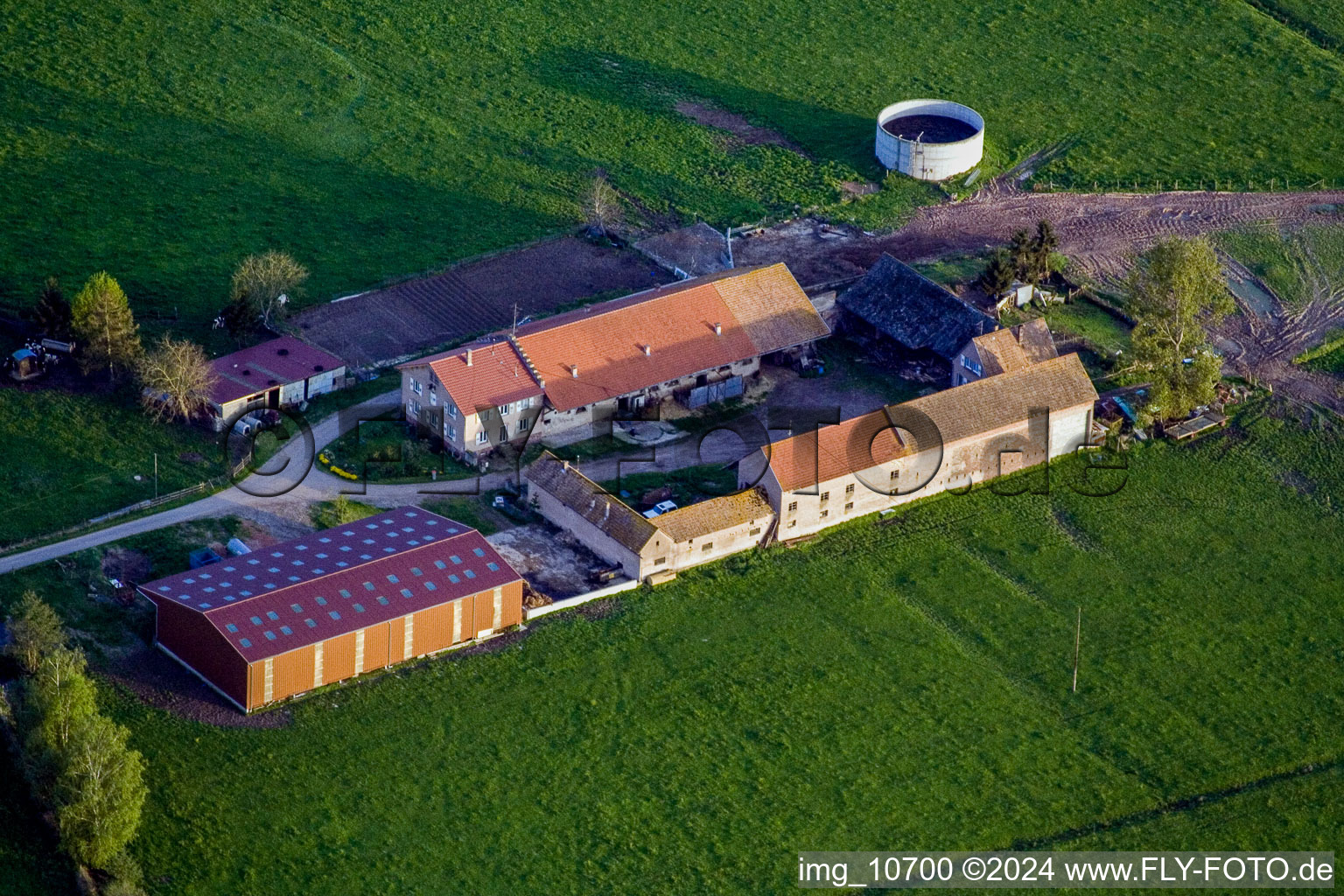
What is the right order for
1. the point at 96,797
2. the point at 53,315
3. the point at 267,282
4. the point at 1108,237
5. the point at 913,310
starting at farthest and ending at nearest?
the point at 1108,237, the point at 913,310, the point at 267,282, the point at 53,315, the point at 96,797

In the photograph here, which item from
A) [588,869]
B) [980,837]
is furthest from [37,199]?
[980,837]

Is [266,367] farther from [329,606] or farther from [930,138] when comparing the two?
[930,138]

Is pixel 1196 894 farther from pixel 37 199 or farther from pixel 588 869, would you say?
pixel 37 199

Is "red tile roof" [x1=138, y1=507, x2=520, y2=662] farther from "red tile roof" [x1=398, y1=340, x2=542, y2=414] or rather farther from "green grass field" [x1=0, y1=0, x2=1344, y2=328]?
"green grass field" [x1=0, y1=0, x2=1344, y2=328]

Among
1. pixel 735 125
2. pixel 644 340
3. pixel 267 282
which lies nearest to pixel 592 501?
pixel 644 340

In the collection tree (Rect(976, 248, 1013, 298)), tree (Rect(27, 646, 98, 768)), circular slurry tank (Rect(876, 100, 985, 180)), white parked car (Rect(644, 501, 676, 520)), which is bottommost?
white parked car (Rect(644, 501, 676, 520))

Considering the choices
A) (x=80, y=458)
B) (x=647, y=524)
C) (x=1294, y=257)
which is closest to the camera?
(x=647, y=524)

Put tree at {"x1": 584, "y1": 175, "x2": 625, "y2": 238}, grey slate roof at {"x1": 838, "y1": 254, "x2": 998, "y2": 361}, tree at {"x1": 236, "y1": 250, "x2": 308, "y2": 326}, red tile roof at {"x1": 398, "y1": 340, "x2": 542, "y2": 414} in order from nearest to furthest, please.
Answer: red tile roof at {"x1": 398, "y1": 340, "x2": 542, "y2": 414}, grey slate roof at {"x1": 838, "y1": 254, "x2": 998, "y2": 361}, tree at {"x1": 236, "y1": 250, "x2": 308, "y2": 326}, tree at {"x1": 584, "y1": 175, "x2": 625, "y2": 238}

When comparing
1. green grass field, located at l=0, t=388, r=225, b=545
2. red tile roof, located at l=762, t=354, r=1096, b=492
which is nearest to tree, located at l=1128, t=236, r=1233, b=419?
red tile roof, located at l=762, t=354, r=1096, b=492
